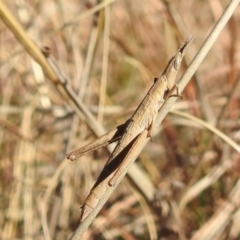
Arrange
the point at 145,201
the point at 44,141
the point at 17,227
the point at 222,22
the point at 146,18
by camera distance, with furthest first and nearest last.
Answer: the point at 146,18
the point at 44,141
the point at 17,227
the point at 145,201
the point at 222,22

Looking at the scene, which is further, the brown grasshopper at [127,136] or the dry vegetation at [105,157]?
the dry vegetation at [105,157]

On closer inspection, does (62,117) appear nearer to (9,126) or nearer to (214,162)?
(9,126)

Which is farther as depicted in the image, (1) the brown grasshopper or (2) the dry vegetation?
(2) the dry vegetation

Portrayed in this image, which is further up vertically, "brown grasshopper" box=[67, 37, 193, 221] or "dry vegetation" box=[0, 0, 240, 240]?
"dry vegetation" box=[0, 0, 240, 240]

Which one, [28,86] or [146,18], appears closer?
[28,86]

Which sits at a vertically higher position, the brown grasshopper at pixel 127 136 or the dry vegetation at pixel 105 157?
the dry vegetation at pixel 105 157

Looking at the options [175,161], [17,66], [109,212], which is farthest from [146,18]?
[109,212]

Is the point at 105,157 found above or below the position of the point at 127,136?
above

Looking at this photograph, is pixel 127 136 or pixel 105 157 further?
pixel 105 157
